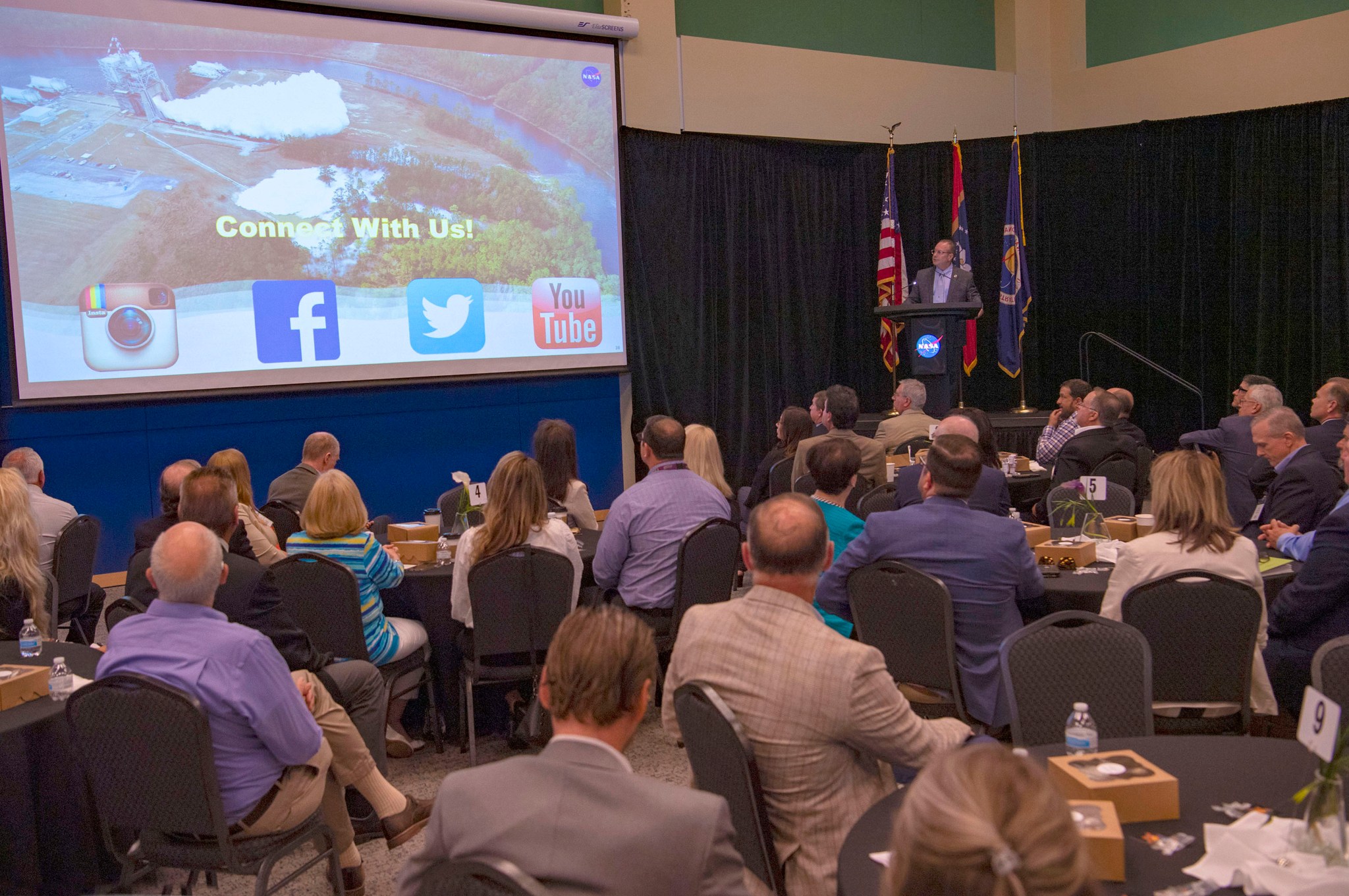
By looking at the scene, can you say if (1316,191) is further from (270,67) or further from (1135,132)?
(270,67)

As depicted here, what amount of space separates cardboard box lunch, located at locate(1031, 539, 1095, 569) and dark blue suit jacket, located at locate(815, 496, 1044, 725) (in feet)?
2.94

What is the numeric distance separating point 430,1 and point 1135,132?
679 centimetres

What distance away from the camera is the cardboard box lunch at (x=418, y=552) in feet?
15.9

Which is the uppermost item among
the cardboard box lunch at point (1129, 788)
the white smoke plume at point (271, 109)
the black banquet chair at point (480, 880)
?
the white smoke plume at point (271, 109)

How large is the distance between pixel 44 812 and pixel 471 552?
5.48 ft

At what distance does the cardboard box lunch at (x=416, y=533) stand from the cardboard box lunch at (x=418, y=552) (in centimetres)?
22

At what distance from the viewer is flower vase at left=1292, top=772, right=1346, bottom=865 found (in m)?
1.74

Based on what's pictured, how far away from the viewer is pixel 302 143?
789 centimetres

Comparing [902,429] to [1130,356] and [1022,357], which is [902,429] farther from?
[1130,356]

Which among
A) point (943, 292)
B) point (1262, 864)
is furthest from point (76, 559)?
point (943, 292)

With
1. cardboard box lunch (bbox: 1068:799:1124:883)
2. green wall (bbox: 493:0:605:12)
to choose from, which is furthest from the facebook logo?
cardboard box lunch (bbox: 1068:799:1124:883)

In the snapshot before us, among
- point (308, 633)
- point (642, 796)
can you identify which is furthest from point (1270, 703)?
point (308, 633)

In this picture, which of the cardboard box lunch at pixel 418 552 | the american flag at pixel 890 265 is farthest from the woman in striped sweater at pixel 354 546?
the american flag at pixel 890 265

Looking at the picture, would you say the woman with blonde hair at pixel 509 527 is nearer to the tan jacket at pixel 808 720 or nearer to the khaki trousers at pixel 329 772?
the khaki trousers at pixel 329 772
